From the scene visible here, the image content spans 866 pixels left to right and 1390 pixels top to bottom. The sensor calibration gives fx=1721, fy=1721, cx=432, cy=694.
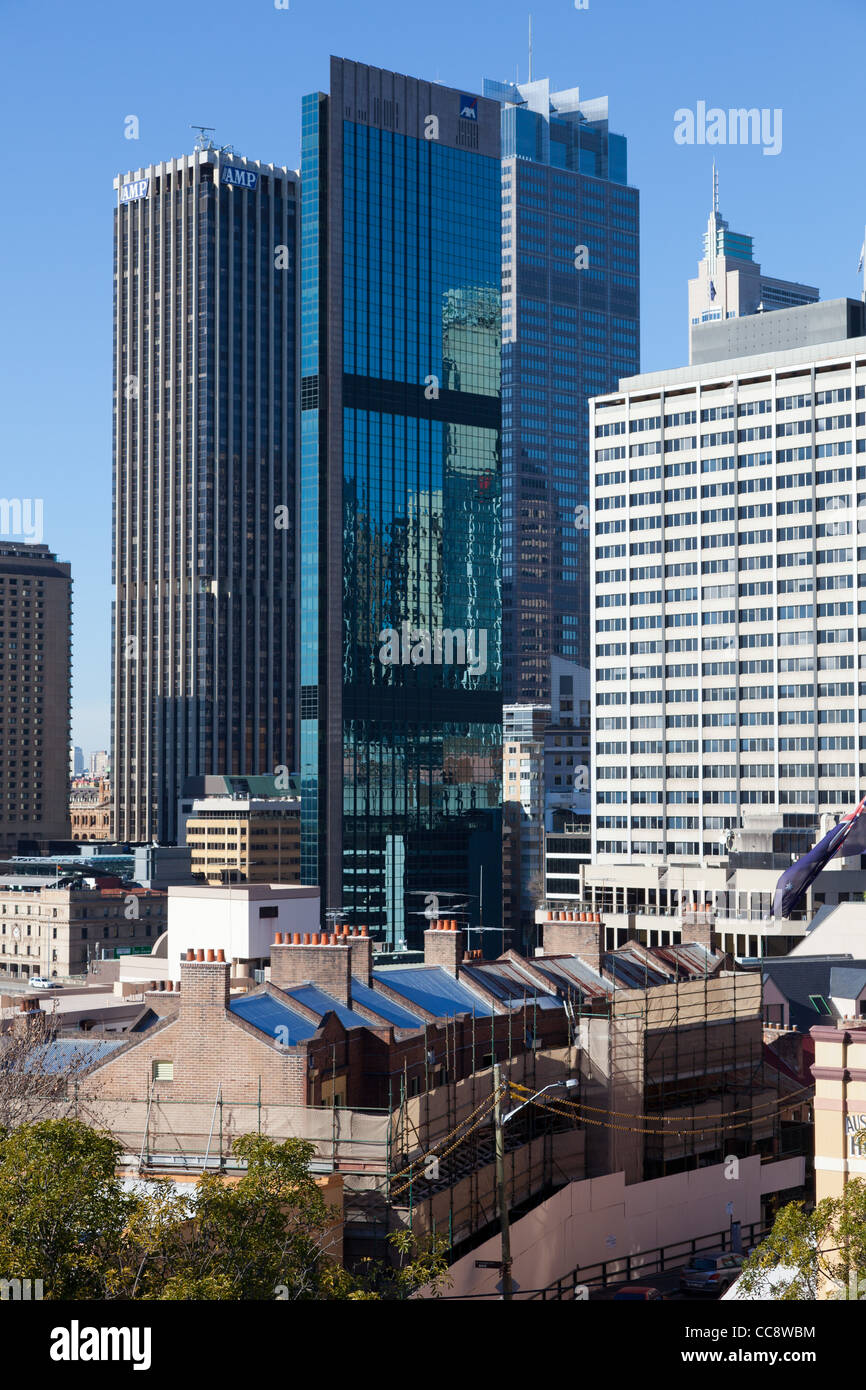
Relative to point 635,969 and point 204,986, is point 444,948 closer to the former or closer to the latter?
point 635,969

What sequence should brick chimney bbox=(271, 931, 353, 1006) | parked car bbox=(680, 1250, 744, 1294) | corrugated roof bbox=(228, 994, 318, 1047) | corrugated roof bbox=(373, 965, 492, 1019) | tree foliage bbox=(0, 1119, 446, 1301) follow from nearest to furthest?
tree foliage bbox=(0, 1119, 446, 1301) → corrugated roof bbox=(228, 994, 318, 1047) → parked car bbox=(680, 1250, 744, 1294) → brick chimney bbox=(271, 931, 353, 1006) → corrugated roof bbox=(373, 965, 492, 1019)

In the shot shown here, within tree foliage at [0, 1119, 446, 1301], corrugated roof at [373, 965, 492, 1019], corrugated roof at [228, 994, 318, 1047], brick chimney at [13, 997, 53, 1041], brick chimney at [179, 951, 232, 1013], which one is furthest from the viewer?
corrugated roof at [373, 965, 492, 1019]

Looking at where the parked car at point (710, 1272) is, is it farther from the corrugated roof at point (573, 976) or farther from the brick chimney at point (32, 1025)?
the brick chimney at point (32, 1025)

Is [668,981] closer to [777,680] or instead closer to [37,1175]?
[37,1175]

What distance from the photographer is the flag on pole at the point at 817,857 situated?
125 meters

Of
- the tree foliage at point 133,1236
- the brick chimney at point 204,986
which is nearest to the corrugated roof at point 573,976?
the brick chimney at point 204,986

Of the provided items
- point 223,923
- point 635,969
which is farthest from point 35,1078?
point 223,923

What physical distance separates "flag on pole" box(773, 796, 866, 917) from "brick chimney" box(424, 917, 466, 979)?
62914 mm

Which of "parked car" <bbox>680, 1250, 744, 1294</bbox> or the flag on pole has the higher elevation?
the flag on pole

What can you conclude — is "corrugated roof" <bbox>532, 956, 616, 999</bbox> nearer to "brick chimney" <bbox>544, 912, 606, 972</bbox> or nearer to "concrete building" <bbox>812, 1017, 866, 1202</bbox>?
"brick chimney" <bbox>544, 912, 606, 972</bbox>

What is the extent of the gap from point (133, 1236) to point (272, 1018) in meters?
22.8
